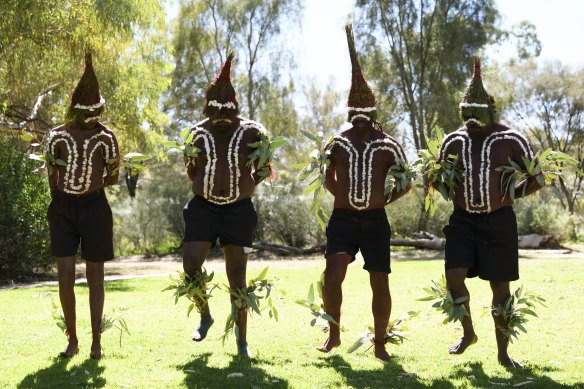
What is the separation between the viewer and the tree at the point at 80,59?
13602mm

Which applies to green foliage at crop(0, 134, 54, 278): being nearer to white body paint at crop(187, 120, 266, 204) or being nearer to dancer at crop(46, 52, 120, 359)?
dancer at crop(46, 52, 120, 359)

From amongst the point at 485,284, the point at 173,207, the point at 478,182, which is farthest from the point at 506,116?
the point at 478,182

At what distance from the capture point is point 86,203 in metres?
5.84

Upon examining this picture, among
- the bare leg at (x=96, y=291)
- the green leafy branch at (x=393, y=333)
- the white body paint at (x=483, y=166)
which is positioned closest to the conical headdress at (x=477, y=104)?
the white body paint at (x=483, y=166)

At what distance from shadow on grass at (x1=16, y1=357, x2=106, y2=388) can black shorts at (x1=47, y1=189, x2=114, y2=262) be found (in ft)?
2.89

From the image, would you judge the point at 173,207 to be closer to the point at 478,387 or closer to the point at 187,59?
the point at 187,59

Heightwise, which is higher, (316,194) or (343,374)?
(316,194)

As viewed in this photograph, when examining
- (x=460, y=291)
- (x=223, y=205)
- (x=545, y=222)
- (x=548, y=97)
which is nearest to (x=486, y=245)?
(x=460, y=291)

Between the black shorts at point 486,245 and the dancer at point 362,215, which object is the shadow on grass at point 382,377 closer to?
the dancer at point 362,215

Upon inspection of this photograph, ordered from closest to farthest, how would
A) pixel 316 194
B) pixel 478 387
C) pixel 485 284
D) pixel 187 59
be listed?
pixel 478 387, pixel 316 194, pixel 485 284, pixel 187 59

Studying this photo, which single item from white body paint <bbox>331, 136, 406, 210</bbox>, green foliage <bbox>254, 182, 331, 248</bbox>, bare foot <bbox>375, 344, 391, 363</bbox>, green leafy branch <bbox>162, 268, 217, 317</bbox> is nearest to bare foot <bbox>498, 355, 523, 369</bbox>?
bare foot <bbox>375, 344, 391, 363</bbox>

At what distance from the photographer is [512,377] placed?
5164 millimetres

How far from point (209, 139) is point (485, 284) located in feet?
A: 24.2

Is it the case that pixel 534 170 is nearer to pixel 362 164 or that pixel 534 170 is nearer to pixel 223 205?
pixel 362 164
